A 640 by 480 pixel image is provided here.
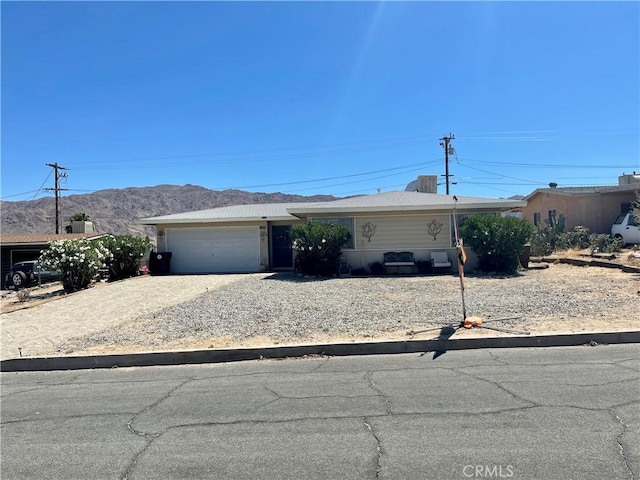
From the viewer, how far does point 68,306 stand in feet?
46.2

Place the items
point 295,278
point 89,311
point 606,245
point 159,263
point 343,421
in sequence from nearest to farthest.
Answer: point 343,421 → point 89,311 → point 295,278 → point 606,245 → point 159,263

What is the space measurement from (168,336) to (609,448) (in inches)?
286

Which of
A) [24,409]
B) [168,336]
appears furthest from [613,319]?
[24,409]

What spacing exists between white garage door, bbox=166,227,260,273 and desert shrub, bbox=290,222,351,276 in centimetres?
474

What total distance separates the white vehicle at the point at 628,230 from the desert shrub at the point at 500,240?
737 centimetres

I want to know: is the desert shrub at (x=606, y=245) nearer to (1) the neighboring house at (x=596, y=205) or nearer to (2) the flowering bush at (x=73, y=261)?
(1) the neighboring house at (x=596, y=205)

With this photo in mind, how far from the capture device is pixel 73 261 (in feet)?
58.6

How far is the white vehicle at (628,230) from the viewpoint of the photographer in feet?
71.1

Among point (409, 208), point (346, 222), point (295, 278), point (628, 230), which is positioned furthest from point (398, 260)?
point (628, 230)

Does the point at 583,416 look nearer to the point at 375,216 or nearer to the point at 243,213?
the point at 375,216

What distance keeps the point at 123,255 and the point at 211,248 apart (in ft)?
12.7

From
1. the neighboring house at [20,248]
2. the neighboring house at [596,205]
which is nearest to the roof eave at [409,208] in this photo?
the neighboring house at [596,205]

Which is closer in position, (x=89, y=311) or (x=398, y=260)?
(x=89, y=311)

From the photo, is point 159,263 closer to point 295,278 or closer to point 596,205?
point 295,278
